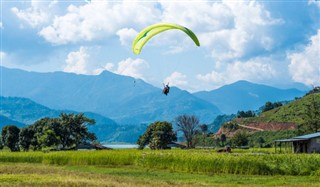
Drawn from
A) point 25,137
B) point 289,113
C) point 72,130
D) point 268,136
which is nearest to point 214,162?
point 72,130

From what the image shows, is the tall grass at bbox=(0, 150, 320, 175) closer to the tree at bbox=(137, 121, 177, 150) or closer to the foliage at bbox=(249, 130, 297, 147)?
the tree at bbox=(137, 121, 177, 150)

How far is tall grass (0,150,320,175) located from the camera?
32.2 metres

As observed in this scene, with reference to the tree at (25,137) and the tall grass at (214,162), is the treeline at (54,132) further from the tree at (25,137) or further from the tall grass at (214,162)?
the tall grass at (214,162)

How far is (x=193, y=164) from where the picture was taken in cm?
3575

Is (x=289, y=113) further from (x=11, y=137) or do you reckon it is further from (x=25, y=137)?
(x=11, y=137)

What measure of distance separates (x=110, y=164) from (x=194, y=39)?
24.2 m

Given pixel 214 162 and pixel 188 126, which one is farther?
pixel 188 126

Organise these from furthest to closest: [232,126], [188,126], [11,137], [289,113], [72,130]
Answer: [232,126] → [289,113] → [188,126] → [11,137] → [72,130]

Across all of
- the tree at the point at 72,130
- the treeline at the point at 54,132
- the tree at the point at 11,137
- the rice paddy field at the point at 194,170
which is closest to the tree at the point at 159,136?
the treeline at the point at 54,132

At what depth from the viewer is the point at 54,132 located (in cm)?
8519

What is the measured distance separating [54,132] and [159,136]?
21.0 metres

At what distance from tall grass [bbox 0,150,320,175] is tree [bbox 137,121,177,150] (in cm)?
4717

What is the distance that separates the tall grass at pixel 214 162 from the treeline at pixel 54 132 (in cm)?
4208

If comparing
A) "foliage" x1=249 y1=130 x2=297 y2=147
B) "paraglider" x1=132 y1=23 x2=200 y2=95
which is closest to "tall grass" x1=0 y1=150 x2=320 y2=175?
"paraglider" x1=132 y1=23 x2=200 y2=95
